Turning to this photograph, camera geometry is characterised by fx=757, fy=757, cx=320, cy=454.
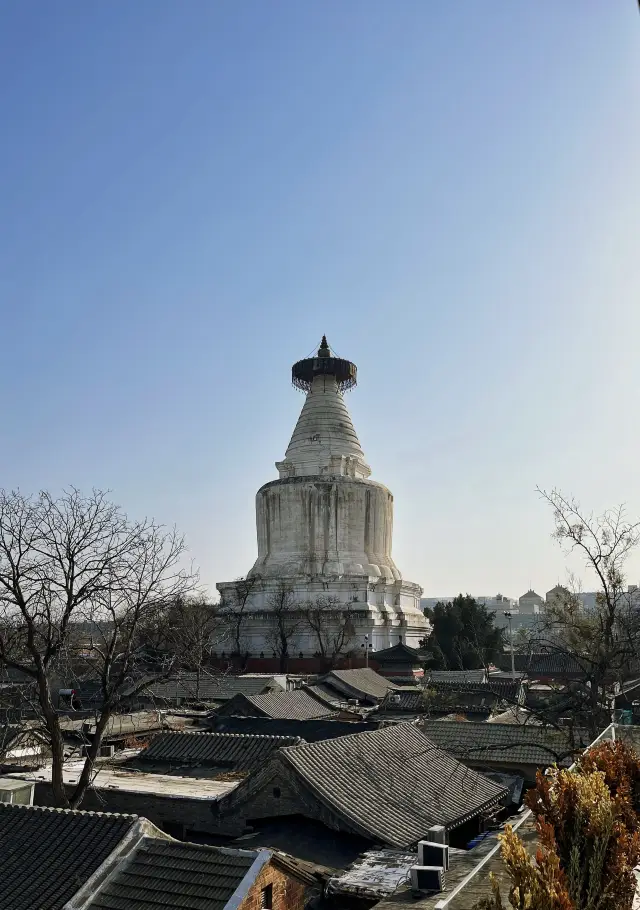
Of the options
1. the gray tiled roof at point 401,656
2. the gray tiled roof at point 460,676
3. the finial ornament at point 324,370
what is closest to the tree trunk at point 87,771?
the gray tiled roof at point 460,676

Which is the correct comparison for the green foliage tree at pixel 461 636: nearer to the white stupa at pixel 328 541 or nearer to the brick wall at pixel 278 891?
the white stupa at pixel 328 541

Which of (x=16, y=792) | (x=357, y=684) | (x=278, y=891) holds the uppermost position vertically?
(x=357, y=684)

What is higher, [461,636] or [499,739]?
[461,636]

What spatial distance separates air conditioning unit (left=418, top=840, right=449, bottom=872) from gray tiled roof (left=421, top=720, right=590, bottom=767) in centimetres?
895

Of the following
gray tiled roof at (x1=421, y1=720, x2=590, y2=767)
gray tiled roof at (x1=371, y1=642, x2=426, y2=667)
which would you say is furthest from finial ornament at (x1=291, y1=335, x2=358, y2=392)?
gray tiled roof at (x1=421, y1=720, x2=590, y2=767)

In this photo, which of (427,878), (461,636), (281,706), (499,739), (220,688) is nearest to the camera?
(427,878)

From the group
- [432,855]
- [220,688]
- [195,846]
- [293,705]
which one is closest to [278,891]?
[195,846]

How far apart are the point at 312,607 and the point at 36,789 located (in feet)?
134

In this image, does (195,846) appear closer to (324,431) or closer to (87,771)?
(87,771)

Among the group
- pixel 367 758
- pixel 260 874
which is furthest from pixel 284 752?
pixel 260 874

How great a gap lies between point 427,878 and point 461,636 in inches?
1831

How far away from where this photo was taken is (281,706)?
1171 inches

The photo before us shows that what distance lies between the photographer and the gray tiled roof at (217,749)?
1914 centimetres

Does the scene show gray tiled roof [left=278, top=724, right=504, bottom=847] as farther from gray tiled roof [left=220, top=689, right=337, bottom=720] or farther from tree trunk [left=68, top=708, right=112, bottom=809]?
gray tiled roof [left=220, top=689, right=337, bottom=720]
